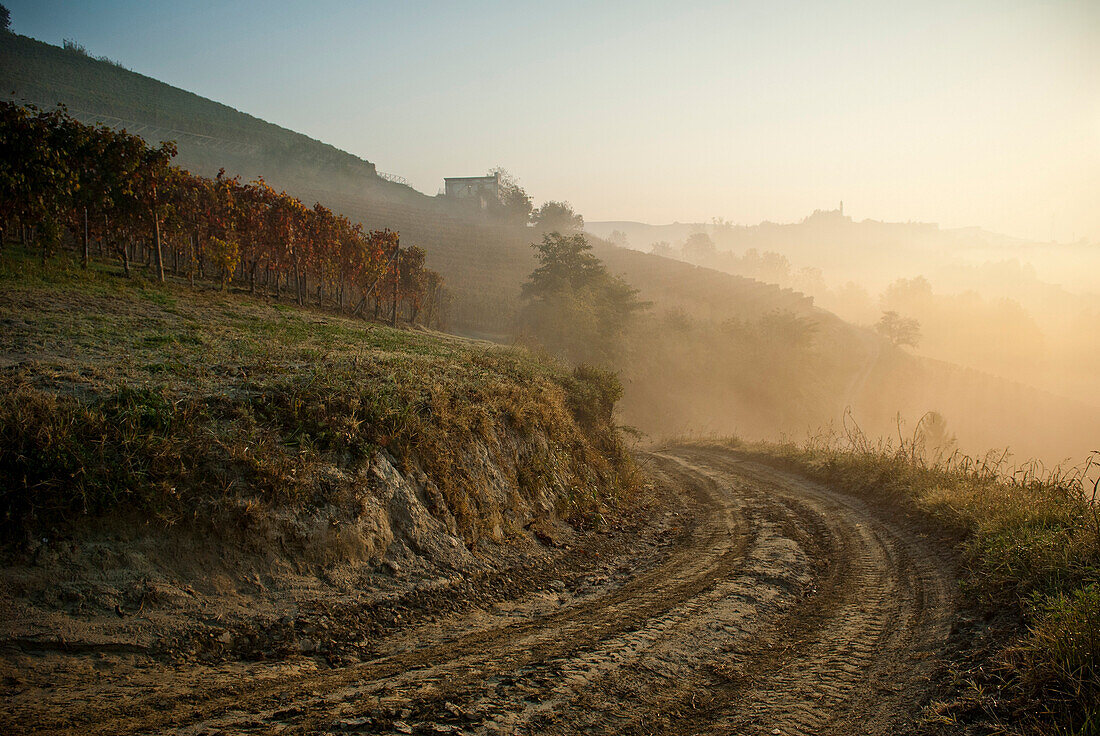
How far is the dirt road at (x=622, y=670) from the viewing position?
11.6 feet

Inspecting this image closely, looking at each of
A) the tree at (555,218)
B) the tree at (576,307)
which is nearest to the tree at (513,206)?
the tree at (555,218)

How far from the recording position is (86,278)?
16375 millimetres

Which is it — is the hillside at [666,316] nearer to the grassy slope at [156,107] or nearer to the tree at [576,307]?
the grassy slope at [156,107]

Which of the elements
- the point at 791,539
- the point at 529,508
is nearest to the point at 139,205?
the point at 529,508

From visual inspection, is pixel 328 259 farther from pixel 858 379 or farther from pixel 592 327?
pixel 858 379

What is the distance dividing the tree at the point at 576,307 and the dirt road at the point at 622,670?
33.4 meters

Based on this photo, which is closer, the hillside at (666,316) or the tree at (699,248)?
the hillside at (666,316)

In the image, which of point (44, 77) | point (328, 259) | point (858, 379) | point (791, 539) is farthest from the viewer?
point (44, 77)

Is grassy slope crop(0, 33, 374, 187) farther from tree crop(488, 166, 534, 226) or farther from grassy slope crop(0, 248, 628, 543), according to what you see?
grassy slope crop(0, 248, 628, 543)

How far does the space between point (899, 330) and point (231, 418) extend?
9484 centimetres

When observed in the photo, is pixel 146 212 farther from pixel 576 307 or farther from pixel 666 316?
pixel 666 316

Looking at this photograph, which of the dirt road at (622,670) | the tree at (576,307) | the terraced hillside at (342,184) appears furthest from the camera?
the terraced hillside at (342,184)

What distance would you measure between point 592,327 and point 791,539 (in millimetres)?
34647

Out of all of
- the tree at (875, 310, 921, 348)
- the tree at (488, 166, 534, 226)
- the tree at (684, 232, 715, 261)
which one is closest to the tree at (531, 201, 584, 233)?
the tree at (488, 166, 534, 226)
